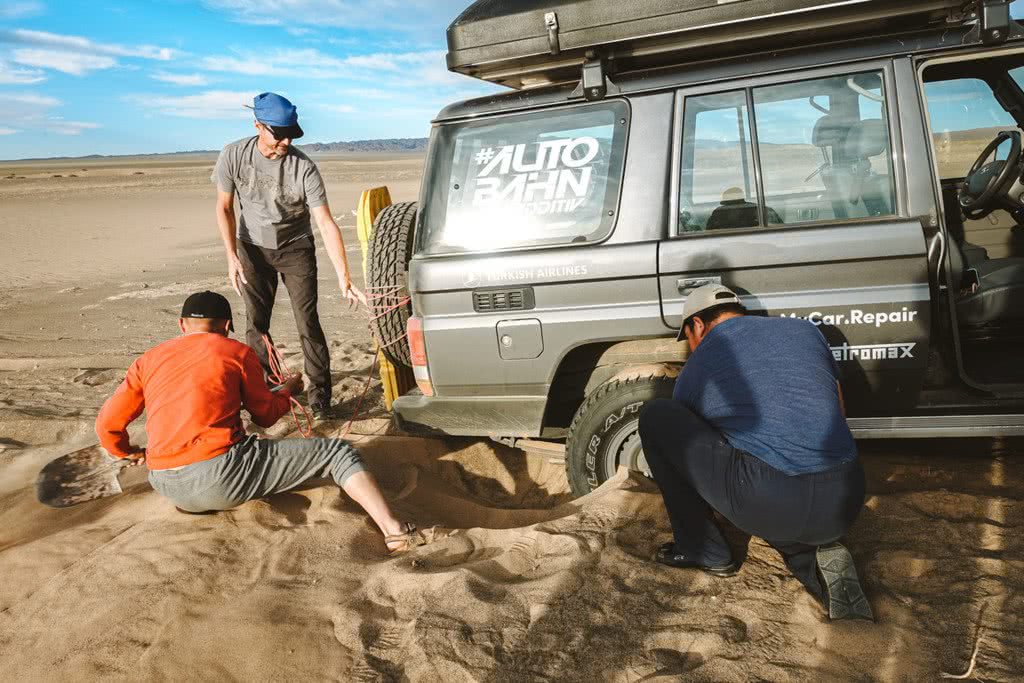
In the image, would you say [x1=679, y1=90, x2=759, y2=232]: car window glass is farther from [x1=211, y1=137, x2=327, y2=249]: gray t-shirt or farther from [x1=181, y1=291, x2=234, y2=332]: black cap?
[x1=211, y1=137, x2=327, y2=249]: gray t-shirt

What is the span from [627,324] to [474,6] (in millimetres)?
1683

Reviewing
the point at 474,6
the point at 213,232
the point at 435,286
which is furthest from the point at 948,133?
the point at 213,232

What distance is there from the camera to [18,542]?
145 inches

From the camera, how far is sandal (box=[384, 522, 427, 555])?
3.42 metres

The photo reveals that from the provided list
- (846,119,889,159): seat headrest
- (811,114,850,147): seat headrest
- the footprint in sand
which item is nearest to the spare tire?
(811,114,850,147): seat headrest

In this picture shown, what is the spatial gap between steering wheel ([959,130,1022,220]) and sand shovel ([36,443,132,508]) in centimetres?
506

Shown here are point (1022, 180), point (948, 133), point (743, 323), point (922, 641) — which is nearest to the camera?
point (922, 641)

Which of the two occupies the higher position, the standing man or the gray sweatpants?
the standing man

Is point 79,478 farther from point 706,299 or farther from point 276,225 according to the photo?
point 706,299

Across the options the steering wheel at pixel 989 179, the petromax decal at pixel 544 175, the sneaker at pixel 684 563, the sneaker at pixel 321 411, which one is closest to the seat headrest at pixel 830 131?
the petromax decal at pixel 544 175

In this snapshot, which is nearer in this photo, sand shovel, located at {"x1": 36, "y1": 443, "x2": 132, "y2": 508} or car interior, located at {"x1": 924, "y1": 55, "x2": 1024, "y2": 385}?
car interior, located at {"x1": 924, "y1": 55, "x2": 1024, "y2": 385}

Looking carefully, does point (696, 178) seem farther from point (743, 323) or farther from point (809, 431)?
point (809, 431)

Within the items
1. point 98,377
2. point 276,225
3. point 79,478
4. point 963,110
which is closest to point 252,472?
point 79,478

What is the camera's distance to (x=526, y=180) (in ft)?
11.5
